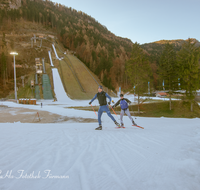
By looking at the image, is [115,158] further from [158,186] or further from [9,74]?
[9,74]

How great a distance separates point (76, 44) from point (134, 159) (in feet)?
261

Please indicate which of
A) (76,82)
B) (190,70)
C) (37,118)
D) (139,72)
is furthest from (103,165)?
(76,82)

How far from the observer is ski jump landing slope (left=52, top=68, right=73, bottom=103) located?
34.0m

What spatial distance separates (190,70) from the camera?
24.7 metres

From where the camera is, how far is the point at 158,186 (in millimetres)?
2162

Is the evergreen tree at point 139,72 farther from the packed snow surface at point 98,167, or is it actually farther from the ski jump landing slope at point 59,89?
the packed snow surface at point 98,167

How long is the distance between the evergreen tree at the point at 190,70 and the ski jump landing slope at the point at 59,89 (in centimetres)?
2400

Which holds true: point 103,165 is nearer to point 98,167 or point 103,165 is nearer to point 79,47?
point 98,167

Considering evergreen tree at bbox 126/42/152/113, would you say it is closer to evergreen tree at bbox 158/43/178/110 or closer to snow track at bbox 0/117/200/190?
evergreen tree at bbox 158/43/178/110

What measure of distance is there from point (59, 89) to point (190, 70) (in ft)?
98.7

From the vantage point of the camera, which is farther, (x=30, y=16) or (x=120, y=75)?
(x=30, y=16)

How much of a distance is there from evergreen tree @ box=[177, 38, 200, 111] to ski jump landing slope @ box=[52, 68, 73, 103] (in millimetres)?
23997

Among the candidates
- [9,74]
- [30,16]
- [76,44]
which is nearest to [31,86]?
[9,74]

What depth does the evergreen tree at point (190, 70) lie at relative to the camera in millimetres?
24672
